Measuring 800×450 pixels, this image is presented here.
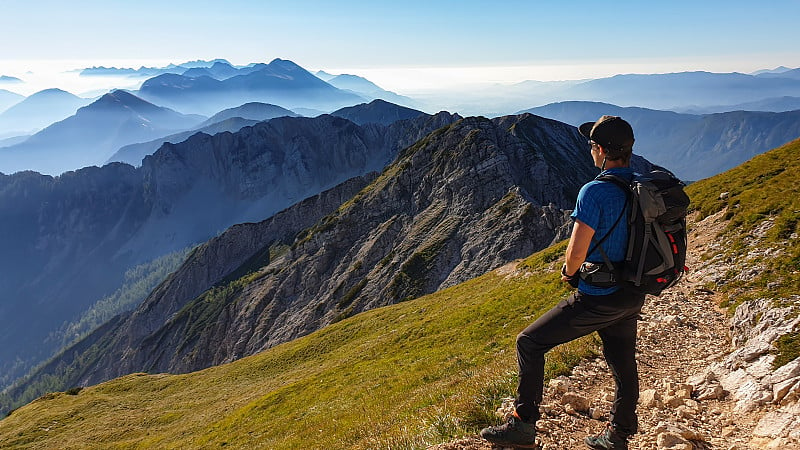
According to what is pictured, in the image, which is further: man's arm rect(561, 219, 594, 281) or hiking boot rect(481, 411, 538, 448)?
hiking boot rect(481, 411, 538, 448)

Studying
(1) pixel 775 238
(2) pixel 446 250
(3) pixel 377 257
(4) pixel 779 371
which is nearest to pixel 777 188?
(1) pixel 775 238

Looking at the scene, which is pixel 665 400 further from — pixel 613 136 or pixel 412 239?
pixel 412 239

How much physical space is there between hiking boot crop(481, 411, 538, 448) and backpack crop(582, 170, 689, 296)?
3.03m

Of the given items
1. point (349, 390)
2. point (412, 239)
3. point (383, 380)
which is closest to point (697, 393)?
point (383, 380)

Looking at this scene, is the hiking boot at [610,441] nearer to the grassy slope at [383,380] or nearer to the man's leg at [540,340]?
the man's leg at [540,340]

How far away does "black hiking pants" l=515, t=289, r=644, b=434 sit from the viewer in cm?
669

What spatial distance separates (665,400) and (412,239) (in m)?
87.9

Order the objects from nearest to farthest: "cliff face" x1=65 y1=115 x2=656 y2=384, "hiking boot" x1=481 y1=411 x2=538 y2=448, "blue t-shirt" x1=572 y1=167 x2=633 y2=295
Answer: "blue t-shirt" x1=572 y1=167 x2=633 y2=295, "hiking boot" x1=481 y1=411 x2=538 y2=448, "cliff face" x1=65 y1=115 x2=656 y2=384

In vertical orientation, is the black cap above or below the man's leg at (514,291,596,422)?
above

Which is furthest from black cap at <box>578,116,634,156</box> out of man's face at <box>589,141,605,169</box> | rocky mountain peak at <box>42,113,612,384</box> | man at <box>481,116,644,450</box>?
rocky mountain peak at <box>42,113,612,384</box>

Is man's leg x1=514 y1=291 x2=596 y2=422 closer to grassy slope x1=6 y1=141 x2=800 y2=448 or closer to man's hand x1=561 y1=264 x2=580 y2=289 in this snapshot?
man's hand x1=561 y1=264 x2=580 y2=289

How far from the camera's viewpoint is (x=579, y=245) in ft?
21.7

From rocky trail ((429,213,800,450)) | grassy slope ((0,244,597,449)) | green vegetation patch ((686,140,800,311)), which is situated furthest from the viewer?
green vegetation patch ((686,140,800,311))

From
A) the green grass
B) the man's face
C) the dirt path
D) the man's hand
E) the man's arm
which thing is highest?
the man's face
